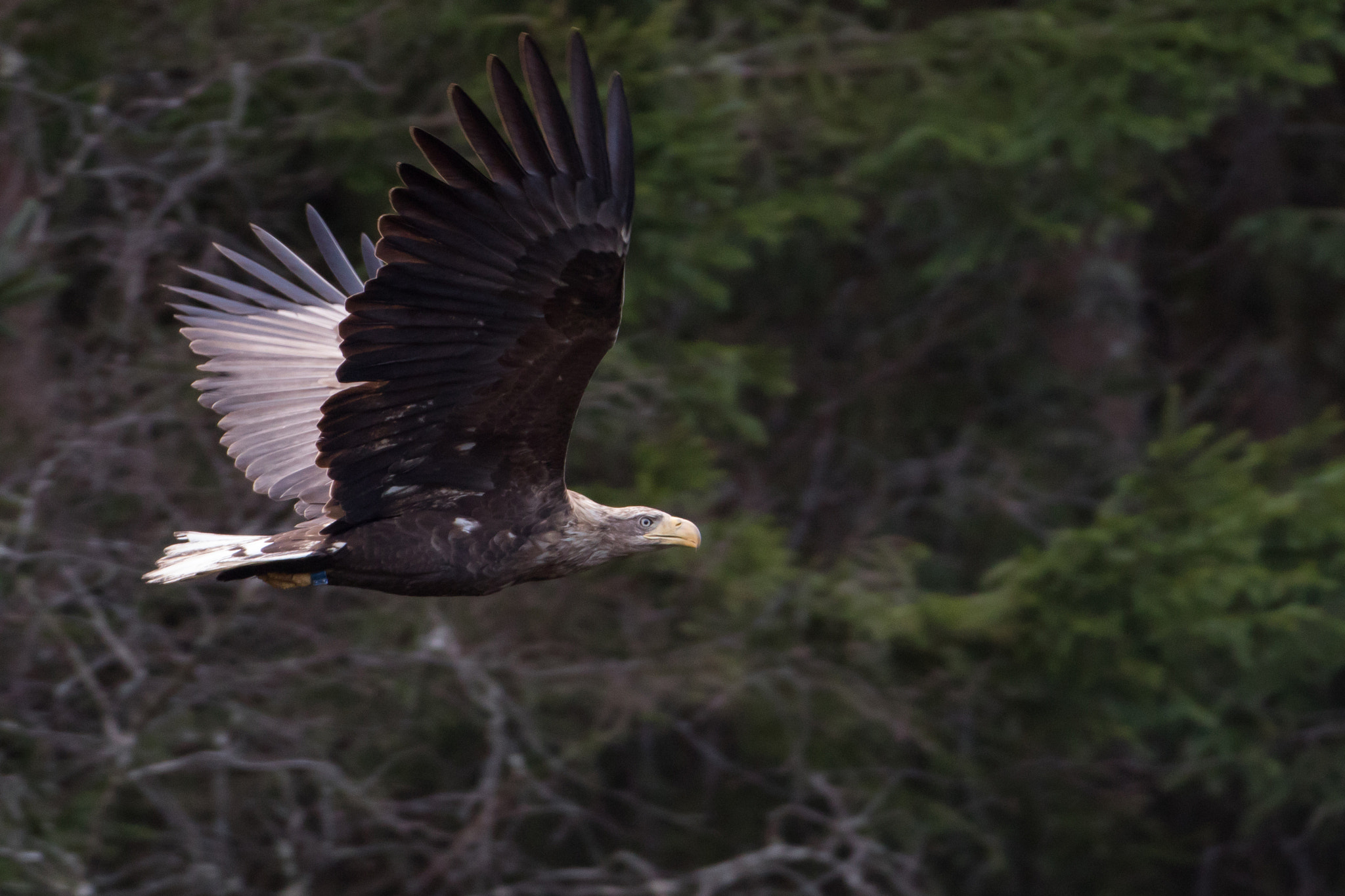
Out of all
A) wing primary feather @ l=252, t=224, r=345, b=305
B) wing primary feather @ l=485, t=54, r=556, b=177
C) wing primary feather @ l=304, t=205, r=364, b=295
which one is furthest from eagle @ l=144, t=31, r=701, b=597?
wing primary feather @ l=252, t=224, r=345, b=305

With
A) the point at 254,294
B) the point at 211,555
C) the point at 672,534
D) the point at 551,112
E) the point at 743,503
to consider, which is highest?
the point at 551,112

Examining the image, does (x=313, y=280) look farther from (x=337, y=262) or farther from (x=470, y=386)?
(x=470, y=386)

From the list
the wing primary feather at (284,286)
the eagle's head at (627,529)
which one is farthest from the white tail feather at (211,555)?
the wing primary feather at (284,286)

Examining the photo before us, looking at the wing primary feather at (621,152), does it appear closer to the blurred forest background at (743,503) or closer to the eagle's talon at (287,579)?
the eagle's talon at (287,579)

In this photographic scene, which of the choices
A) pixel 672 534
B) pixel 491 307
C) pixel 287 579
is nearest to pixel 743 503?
pixel 672 534

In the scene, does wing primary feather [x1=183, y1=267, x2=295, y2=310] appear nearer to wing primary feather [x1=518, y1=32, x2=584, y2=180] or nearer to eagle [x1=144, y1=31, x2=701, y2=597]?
eagle [x1=144, y1=31, x2=701, y2=597]

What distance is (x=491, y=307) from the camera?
14.7 ft

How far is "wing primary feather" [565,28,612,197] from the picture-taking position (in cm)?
387

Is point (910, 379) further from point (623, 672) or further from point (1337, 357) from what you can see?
point (623, 672)

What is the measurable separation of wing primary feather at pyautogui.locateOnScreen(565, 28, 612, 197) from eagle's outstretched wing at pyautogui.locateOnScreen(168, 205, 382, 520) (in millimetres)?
1546

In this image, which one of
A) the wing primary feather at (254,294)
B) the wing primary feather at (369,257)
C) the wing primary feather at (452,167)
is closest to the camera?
the wing primary feather at (452,167)

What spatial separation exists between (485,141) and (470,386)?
798 millimetres

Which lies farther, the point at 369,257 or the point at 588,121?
the point at 369,257

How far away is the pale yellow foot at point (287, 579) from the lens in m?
5.09
